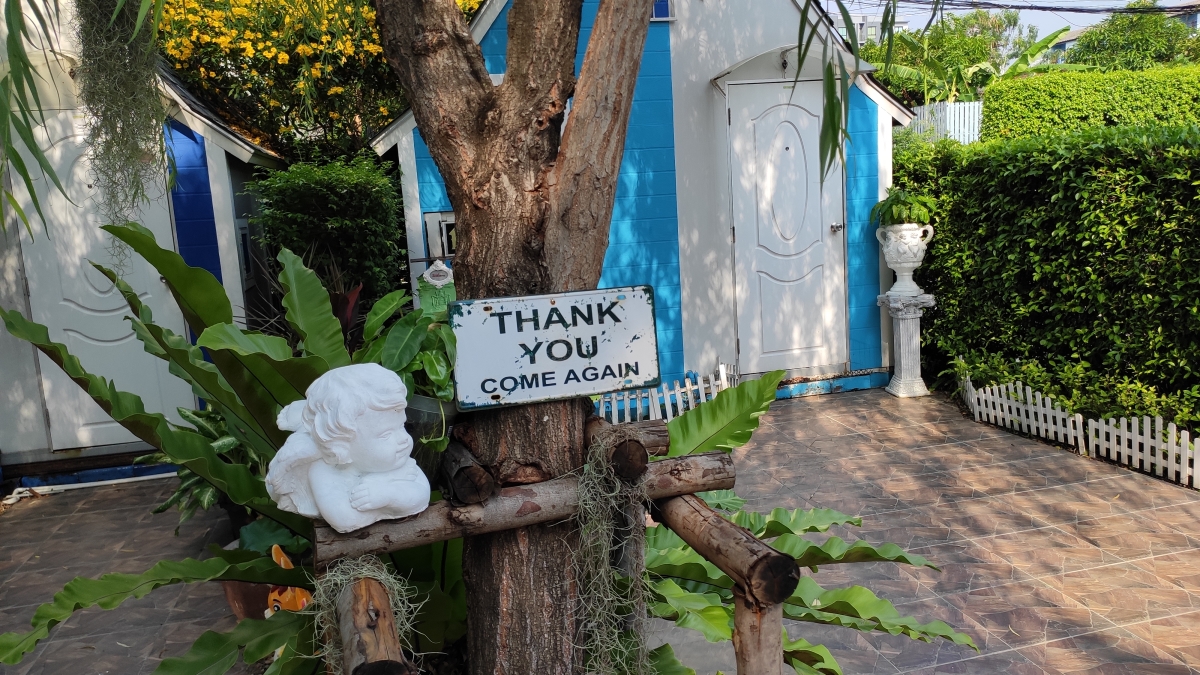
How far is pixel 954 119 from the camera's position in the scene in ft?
56.1

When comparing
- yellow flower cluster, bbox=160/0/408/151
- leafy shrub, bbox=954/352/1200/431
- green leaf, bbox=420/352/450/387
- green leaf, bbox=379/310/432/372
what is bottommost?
leafy shrub, bbox=954/352/1200/431

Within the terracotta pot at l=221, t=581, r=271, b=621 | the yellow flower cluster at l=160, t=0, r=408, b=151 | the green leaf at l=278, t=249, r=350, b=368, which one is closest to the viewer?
the green leaf at l=278, t=249, r=350, b=368

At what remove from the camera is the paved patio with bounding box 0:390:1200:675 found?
3.86 meters

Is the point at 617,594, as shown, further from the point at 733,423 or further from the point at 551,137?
the point at 551,137

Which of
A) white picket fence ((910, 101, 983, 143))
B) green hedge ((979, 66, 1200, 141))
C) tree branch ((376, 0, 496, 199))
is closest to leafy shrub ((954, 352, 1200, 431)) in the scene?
tree branch ((376, 0, 496, 199))

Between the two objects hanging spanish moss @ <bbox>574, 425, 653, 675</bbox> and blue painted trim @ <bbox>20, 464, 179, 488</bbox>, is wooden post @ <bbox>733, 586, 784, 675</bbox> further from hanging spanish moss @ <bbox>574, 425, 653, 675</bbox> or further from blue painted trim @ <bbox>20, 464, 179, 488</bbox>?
blue painted trim @ <bbox>20, 464, 179, 488</bbox>

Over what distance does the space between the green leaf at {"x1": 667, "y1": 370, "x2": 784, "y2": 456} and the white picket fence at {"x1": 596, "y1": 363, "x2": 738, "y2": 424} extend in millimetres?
4504

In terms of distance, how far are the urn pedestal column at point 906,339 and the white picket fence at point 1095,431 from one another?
1.97ft

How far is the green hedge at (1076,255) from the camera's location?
227 inches

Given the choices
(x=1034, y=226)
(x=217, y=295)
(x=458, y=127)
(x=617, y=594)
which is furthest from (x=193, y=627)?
(x=1034, y=226)

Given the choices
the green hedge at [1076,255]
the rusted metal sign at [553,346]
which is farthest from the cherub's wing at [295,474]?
the green hedge at [1076,255]

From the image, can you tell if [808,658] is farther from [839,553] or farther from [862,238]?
[862,238]

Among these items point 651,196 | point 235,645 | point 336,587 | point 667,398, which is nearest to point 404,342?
point 336,587

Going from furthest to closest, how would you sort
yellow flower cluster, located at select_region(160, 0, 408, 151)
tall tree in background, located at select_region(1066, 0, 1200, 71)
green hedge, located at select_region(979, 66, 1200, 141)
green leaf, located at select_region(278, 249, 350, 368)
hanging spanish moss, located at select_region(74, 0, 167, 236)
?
tall tree in background, located at select_region(1066, 0, 1200, 71) < green hedge, located at select_region(979, 66, 1200, 141) < yellow flower cluster, located at select_region(160, 0, 408, 151) < hanging spanish moss, located at select_region(74, 0, 167, 236) < green leaf, located at select_region(278, 249, 350, 368)
